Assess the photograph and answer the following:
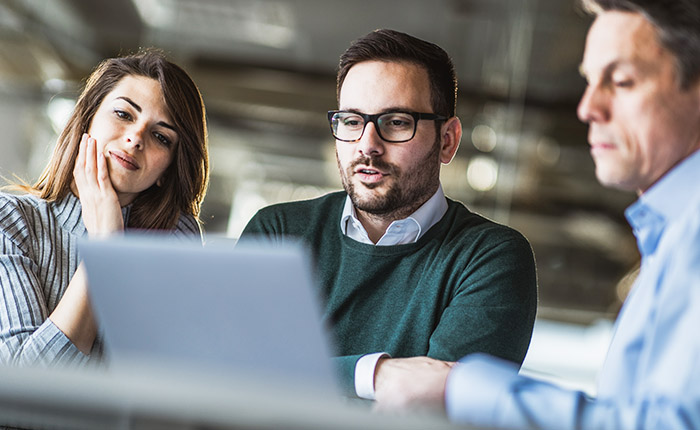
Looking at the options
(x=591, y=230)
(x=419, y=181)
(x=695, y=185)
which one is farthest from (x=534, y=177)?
(x=695, y=185)

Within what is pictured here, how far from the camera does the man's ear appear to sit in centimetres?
177

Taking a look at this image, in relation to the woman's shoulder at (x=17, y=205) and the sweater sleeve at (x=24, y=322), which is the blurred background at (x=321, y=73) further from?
the sweater sleeve at (x=24, y=322)

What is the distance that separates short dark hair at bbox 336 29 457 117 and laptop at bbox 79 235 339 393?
3.04 feet

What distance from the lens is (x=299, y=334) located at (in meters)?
0.84

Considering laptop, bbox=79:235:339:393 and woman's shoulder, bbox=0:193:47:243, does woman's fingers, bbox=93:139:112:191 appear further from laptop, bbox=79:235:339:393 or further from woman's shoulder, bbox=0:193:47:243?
laptop, bbox=79:235:339:393

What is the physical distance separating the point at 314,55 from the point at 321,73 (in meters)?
0.25

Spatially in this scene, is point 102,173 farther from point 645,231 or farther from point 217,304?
point 645,231

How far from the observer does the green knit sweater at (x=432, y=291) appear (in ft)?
4.77

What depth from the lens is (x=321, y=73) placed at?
22.7 feet

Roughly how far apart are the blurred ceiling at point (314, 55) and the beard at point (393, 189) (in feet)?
12.8

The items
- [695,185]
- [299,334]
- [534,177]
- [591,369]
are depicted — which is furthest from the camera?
[534,177]

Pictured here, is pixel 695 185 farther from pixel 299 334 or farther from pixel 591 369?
pixel 591 369

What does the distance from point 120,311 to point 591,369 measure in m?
6.47

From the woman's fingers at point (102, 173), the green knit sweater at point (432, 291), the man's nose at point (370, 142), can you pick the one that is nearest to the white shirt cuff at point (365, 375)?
the green knit sweater at point (432, 291)
